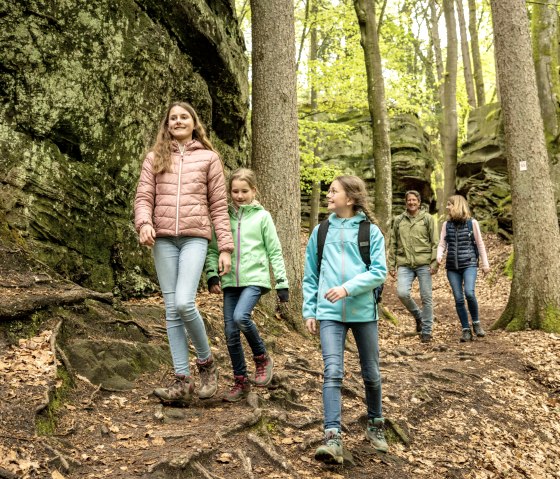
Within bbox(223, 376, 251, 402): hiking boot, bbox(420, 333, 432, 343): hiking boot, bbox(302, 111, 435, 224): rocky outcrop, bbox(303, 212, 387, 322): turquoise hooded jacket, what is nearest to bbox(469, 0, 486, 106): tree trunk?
bbox(302, 111, 435, 224): rocky outcrop

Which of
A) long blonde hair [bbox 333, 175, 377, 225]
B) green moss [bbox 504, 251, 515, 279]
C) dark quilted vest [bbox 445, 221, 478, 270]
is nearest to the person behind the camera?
long blonde hair [bbox 333, 175, 377, 225]

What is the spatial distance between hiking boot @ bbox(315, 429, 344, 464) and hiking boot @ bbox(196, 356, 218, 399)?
1.29 metres

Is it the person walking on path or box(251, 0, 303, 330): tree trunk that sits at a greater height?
box(251, 0, 303, 330): tree trunk

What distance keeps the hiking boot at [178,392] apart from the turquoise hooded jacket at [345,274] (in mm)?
1208

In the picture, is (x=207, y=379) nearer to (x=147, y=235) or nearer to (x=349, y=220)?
(x=147, y=235)

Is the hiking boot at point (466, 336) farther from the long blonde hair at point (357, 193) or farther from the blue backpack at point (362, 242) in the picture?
the long blonde hair at point (357, 193)

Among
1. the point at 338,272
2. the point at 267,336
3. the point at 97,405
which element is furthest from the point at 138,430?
the point at 267,336

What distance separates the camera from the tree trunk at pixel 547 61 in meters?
14.8

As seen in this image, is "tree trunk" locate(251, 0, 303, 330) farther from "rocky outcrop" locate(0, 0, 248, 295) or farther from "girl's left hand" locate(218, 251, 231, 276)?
"girl's left hand" locate(218, 251, 231, 276)

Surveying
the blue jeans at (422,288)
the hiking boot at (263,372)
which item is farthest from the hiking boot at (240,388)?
the blue jeans at (422,288)

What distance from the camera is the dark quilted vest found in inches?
358

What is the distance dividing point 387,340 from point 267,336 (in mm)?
3232

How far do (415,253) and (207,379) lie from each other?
5396mm

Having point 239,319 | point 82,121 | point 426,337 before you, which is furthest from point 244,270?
point 426,337
